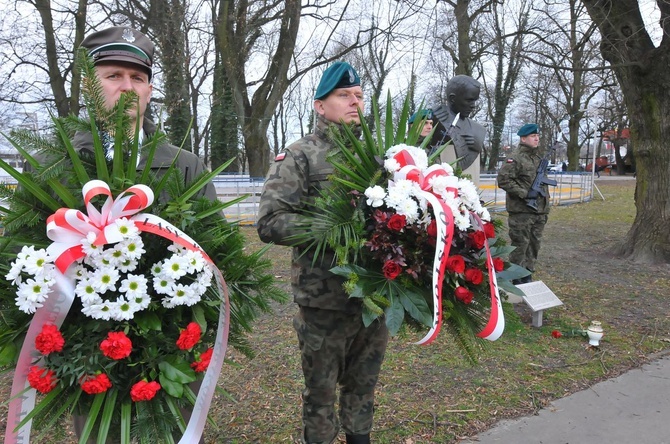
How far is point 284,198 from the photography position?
202 centimetres

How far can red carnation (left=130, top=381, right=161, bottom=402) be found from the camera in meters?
1.31

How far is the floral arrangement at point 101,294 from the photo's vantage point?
1.32m

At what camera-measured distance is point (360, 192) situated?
5.81 ft

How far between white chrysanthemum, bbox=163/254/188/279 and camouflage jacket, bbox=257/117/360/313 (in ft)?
1.96

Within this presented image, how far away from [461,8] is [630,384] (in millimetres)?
7417

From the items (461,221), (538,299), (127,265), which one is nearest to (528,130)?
(538,299)

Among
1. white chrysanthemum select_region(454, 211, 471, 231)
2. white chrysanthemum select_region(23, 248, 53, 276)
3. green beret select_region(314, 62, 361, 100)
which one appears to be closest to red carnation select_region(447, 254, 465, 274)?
white chrysanthemum select_region(454, 211, 471, 231)

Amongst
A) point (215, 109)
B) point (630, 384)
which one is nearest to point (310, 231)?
point (630, 384)

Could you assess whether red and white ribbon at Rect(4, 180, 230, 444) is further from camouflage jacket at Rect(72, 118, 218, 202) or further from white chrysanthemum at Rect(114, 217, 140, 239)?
camouflage jacket at Rect(72, 118, 218, 202)

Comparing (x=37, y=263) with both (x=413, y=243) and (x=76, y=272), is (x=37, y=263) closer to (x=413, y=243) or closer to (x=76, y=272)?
(x=76, y=272)

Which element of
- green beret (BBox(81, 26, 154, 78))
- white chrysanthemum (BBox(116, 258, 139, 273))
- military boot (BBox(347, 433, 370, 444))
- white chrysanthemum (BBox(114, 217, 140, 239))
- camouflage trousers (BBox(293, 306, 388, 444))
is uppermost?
green beret (BBox(81, 26, 154, 78))

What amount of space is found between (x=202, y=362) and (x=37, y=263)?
514 mm

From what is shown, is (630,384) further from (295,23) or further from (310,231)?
(295,23)

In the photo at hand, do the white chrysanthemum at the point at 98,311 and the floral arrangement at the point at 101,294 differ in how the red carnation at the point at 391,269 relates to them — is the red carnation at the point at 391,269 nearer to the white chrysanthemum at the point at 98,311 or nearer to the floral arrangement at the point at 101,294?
the floral arrangement at the point at 101,294
